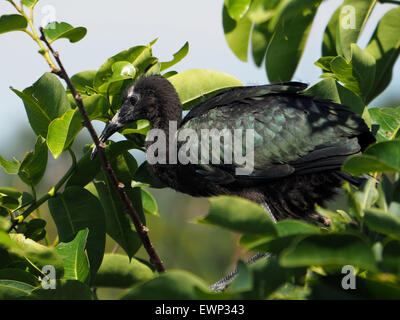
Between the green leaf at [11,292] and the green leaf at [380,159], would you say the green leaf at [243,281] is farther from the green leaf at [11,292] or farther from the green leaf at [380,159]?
the green leaf at [11,292]

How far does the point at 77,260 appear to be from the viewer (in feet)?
6.08

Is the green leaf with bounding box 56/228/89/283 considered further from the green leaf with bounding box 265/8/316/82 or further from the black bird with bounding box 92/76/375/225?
the green leaf with bounding box 265/8/316/82

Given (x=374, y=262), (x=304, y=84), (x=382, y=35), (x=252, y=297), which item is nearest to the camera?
(x=374, y=262)

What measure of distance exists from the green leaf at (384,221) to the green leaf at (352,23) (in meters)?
1.29

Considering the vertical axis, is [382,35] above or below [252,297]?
above

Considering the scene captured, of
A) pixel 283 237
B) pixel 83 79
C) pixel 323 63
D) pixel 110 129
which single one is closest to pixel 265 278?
pixel 283 237

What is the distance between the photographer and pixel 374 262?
39.6 inches

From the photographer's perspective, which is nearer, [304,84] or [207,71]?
[207,71]

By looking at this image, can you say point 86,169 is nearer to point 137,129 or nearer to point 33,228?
point 33,228

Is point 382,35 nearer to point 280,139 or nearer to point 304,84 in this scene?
point 304,84

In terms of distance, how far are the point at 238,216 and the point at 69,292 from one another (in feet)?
2.36

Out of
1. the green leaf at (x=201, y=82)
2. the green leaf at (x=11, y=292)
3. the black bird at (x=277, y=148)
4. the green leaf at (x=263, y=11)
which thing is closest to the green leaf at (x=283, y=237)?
the green leaf at (x=263, y=11)

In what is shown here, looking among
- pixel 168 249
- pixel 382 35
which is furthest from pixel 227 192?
pixel 168 249

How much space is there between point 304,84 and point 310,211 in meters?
0.76
